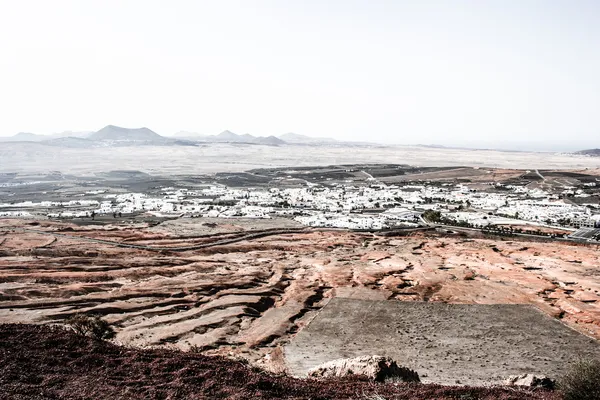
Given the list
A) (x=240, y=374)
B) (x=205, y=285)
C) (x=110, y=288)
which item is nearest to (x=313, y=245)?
(x=205, y=285)

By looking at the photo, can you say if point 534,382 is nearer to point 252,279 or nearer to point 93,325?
point 93,325

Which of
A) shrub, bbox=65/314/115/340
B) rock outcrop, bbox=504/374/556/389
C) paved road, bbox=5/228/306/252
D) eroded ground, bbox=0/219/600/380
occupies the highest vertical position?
rock outcrop, bbox=504/374/556/389

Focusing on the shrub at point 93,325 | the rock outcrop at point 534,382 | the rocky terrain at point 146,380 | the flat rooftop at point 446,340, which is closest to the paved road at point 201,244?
the shrub at point 93,325

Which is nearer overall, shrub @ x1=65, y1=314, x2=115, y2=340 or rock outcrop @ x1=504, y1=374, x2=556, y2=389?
rock outcrop @ x1=504, y1=374, x2=556, y2=389

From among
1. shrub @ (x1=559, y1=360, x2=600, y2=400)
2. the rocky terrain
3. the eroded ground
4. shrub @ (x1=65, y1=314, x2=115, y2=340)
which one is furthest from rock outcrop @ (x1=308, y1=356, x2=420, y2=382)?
shrub @ (x1=65, y1=314, x2=115, y2=340)

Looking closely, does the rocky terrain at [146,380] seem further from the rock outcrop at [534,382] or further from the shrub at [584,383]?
the rock outcrop at [534,382]

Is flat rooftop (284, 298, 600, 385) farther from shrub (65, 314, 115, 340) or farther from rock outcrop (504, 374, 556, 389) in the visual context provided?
shrub (65, 314, 115, 340)

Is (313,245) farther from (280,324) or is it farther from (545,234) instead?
(545,234)
